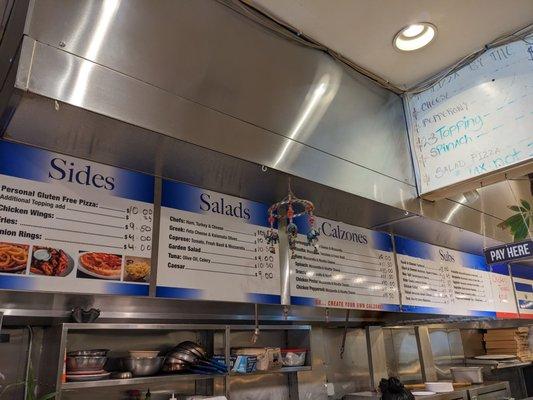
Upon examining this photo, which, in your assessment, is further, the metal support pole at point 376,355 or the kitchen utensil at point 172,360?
the metal support pole at point 376,355

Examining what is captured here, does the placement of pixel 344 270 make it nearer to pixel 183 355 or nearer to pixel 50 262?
pixel 183 355

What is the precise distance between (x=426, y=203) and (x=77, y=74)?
213cm

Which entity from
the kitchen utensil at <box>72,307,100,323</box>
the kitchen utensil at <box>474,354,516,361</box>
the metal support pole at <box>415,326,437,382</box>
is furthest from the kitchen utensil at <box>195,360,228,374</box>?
the kitchen utensil at <box>474,354,516,361</box>

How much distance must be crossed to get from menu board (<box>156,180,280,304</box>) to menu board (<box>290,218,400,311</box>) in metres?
0.21

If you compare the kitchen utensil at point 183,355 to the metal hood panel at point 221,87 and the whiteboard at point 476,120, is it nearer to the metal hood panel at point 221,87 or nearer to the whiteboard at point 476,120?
the metal hood panel at point 221,87

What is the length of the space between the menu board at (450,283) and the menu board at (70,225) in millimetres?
2039

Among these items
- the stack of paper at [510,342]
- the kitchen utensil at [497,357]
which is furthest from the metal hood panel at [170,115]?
the stack of paper at [510,342]

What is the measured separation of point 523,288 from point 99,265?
4502mm

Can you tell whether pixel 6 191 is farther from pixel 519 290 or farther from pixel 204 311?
pixel 519 290

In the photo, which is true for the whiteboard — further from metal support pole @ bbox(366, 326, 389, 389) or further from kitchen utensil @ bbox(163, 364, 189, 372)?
kitchen utensil @ bbox(163, 364, 189, 372)

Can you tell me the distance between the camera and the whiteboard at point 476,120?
7.36 ft

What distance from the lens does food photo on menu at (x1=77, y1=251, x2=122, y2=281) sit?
5.58 feet

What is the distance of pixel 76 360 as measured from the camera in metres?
1.72

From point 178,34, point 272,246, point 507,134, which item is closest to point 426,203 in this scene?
point 507,134
